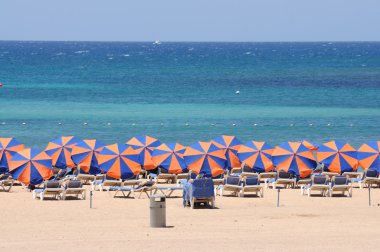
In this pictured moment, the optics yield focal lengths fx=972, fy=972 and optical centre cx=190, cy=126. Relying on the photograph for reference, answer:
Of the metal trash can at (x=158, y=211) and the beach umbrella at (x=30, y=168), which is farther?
the beach umbrella at (x=30, y=168)

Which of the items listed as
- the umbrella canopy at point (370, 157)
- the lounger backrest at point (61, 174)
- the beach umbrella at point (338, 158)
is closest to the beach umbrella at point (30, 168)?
the lounger backrest at point (61, 174)

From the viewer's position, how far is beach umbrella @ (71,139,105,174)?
30.5 m

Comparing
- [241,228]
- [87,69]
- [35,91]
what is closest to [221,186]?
[241,228]

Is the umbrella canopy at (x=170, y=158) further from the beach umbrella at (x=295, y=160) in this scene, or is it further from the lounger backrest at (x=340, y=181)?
the lounger backrest at (x=340, y=181)

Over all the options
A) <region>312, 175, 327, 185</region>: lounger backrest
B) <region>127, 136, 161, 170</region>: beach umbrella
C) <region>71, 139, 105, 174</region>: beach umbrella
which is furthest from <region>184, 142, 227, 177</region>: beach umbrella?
<region>312, 175, 327, 185</region>: lounger backrest

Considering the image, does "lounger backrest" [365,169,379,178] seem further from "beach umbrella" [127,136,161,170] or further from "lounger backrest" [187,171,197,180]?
"beach umbrella" [127,136,161,170]

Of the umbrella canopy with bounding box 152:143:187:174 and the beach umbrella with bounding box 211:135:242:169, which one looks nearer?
the umbrella canopy with bounding box 152:143:187:174

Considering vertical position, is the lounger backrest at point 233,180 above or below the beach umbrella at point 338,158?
below

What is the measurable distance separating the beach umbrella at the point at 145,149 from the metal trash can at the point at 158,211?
32.1 feet

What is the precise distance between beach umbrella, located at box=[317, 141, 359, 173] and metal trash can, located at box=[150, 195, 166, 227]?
10.8 m

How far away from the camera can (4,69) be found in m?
117

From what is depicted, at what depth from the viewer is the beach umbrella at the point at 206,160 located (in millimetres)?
29750

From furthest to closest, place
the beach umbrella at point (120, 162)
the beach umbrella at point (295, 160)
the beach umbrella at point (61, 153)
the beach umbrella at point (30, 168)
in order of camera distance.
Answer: the beach umbrella at point (61, 153)
the beach umbrella at point (295, 160)
the beach umbrella at point (120, 162)
the beach umbrella at point (30, 168)

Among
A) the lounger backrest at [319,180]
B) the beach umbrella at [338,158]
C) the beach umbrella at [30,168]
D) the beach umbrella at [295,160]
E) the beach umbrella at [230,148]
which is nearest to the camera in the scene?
the lounger backrest at [319,180]
